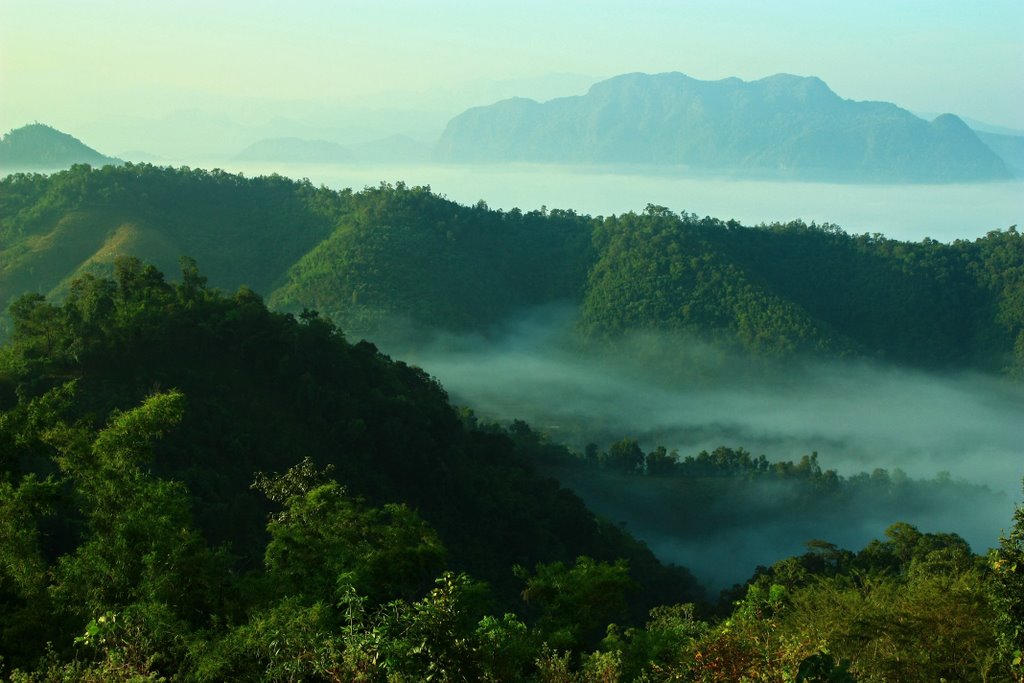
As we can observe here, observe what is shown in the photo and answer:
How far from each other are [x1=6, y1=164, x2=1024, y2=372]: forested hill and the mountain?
35.3 meters

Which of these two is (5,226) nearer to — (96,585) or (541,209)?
(541,209)

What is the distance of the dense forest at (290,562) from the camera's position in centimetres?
992

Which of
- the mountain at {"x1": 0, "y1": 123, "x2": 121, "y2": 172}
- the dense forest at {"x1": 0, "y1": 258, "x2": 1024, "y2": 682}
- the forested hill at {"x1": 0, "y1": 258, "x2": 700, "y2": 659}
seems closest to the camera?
the dense forest at {"x1": 0, "y1": 258, "x2": 1024, "y2": 682}

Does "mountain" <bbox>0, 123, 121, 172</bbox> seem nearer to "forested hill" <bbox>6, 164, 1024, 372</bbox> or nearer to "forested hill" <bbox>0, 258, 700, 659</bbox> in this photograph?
"forested hill" <bbox>6, 164, 1024, 372</bbox>

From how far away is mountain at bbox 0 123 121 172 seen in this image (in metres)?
99.6

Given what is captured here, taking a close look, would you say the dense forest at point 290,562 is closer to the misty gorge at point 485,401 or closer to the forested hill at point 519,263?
the misty gorge at point 485,401

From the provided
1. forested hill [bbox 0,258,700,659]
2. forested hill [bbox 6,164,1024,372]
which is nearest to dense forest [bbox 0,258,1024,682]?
forested hill [bbox 0,258,700,659]

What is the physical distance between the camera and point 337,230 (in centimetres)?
7131

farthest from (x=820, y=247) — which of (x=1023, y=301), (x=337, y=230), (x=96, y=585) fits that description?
(x=96, y=585)

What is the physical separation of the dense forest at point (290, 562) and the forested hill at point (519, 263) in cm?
2652

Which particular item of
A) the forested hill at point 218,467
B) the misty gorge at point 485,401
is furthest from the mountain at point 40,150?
the forested hill at point 218,467

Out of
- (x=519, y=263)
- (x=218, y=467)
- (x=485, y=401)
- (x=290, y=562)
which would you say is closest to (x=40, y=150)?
(x=519, y=263)

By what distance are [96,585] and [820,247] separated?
81289mm

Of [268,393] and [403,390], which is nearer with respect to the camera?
[268,393]
